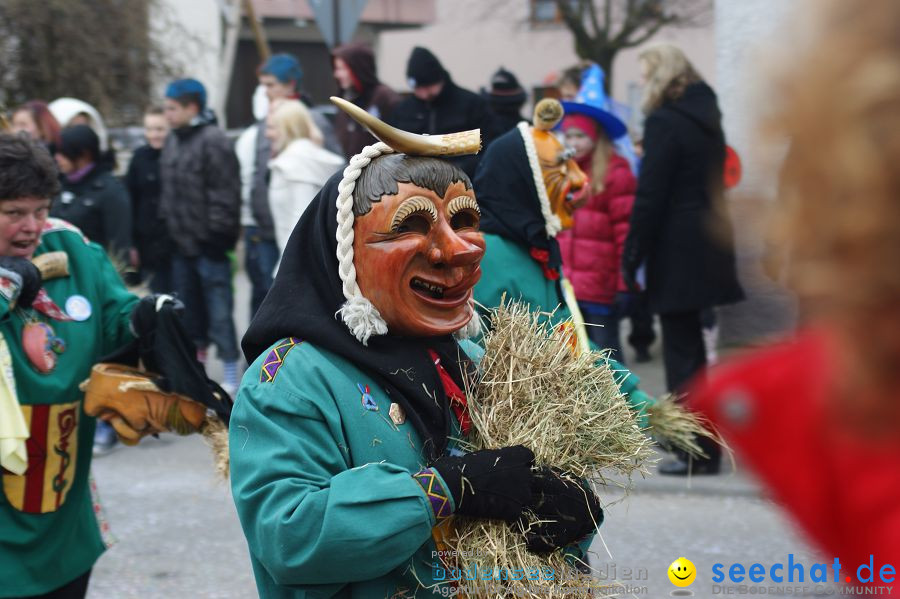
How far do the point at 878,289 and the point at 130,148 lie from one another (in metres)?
13.2

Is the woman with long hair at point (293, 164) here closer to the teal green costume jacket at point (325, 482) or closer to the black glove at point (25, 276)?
the black glove at point (25, 276)

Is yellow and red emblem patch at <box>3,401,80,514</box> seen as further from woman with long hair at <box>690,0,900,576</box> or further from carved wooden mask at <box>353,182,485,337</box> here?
woman with long hair at <box>690,0,900,576</box>

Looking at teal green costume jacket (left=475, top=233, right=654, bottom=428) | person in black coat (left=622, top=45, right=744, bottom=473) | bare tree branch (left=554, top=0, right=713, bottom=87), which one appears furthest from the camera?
bare tree branch (left=554, top=0, right=713, bottom=87)

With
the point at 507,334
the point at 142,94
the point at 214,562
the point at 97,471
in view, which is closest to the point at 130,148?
the point at 142,94

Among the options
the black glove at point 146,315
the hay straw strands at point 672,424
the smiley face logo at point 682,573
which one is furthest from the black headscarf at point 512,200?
the smiley face logo at point 682,573

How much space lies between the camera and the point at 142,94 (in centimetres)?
1560

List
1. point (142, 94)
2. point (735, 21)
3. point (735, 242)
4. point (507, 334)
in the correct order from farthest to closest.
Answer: point (142, 94) → point (735, 21) → point (507, 334) → point (735, 242)

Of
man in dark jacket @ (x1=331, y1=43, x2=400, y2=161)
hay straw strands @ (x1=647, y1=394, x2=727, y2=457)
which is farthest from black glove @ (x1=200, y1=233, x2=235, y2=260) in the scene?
hay straw strands @ (x1=647, y1=394, x2=727, y2=457)

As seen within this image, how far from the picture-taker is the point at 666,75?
6254mm

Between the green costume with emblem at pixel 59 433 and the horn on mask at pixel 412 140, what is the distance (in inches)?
51.1

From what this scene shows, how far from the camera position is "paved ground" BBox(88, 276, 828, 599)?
515 centimetres

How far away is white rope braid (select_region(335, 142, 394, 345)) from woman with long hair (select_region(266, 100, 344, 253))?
4.61m

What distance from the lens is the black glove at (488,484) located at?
2248 millimetres

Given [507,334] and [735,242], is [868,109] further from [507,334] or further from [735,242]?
[507,334]
